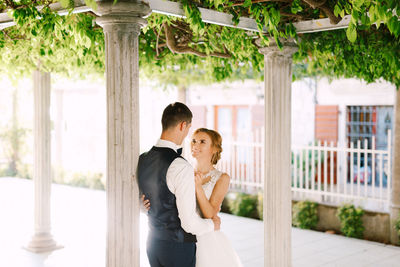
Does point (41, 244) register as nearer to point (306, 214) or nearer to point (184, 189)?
point (306, 214)

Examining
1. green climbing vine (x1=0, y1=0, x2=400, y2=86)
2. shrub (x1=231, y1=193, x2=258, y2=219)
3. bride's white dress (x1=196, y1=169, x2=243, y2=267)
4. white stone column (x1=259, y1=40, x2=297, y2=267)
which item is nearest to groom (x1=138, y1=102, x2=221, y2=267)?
bride's white dress (x1=196, y1=169, x2=243, y2=267)

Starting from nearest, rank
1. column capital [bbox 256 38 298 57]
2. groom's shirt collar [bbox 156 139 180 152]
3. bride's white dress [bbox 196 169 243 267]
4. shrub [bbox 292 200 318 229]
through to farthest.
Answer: groom's shirt collar [bbox 156 139 180 152]
bride's white dress [bbox 196 169 243 267]
column capital [bbox 256 38 298 57]
shrub [bbox 292 200 318 229]

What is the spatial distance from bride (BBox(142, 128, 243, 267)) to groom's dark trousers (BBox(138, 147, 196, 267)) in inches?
5.3

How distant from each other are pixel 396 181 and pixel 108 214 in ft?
20.7

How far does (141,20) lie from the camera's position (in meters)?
3.35

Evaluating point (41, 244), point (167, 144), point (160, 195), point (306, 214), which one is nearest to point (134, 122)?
point (167, 144)

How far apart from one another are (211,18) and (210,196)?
1.51m

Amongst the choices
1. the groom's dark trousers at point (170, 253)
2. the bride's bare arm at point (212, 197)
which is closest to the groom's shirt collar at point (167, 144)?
the bride's bare arm at point (212, 197)

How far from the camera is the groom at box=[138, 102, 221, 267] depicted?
3197 millimetres

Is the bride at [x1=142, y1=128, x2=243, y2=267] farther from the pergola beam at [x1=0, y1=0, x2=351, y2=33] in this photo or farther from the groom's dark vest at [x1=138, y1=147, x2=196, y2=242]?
the pergola beam at [x1=0, y1=0, x2=351, y2=33]

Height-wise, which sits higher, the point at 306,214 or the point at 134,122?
the point at 134,122

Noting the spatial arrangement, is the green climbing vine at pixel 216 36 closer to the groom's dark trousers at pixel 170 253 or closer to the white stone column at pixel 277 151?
the white stone column at pixel 277 151

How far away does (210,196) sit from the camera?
3.90 meters

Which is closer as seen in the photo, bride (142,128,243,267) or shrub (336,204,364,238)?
bride (142,128,243,267)
